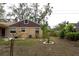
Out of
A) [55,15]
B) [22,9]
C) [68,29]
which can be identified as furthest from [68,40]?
[22,9]

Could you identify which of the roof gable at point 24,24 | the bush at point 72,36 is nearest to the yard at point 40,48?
the bush at point 72,36

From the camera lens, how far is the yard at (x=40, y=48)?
325cm

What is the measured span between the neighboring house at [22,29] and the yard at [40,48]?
0.10 meters

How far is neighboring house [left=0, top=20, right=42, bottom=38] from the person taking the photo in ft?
10.5

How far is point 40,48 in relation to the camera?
329 centimetres

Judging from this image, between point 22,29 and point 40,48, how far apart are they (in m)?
0.45

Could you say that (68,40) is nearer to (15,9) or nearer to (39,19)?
(39,19)

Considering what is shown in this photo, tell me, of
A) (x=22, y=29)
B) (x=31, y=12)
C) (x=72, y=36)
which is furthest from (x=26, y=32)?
(x=72, y=36)

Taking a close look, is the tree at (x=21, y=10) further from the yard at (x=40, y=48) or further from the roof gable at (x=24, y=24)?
the yard at (x=40, y=48)

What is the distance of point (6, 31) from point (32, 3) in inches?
24.9

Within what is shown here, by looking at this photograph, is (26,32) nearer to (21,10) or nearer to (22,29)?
Answer: (22,29)

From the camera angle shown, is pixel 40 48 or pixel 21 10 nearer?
pixel 21 10

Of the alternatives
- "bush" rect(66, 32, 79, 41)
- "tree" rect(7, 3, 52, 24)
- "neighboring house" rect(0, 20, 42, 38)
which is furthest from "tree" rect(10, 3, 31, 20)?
"bush" rect(66, 32, 79, 41)

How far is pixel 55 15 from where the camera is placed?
3.27 m
